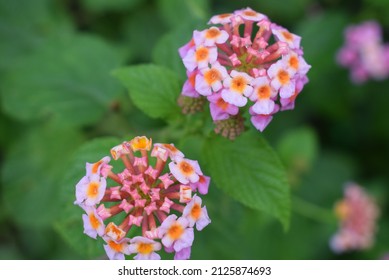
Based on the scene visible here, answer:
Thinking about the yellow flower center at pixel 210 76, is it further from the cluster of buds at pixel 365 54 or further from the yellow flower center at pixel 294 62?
the cluster of buds at pixel 365 54

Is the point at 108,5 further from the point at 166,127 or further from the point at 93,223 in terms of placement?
the point at 93,223

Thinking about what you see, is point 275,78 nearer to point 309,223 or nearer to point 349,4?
point 309,223

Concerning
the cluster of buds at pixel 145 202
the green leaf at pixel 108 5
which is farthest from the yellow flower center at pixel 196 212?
the green leaf at pixel 108 5

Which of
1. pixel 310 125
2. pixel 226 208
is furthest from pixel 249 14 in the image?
pixel 310 125

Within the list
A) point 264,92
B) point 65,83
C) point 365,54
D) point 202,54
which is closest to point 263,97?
point 264,92

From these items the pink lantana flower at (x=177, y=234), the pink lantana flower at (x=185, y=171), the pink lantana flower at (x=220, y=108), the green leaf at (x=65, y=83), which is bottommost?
the green leaf at (x=65, y=83)

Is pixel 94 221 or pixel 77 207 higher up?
pixel 94 221

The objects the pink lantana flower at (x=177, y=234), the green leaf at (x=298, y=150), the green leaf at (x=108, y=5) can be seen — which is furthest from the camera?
the green leaf at (x=108, y=5)
